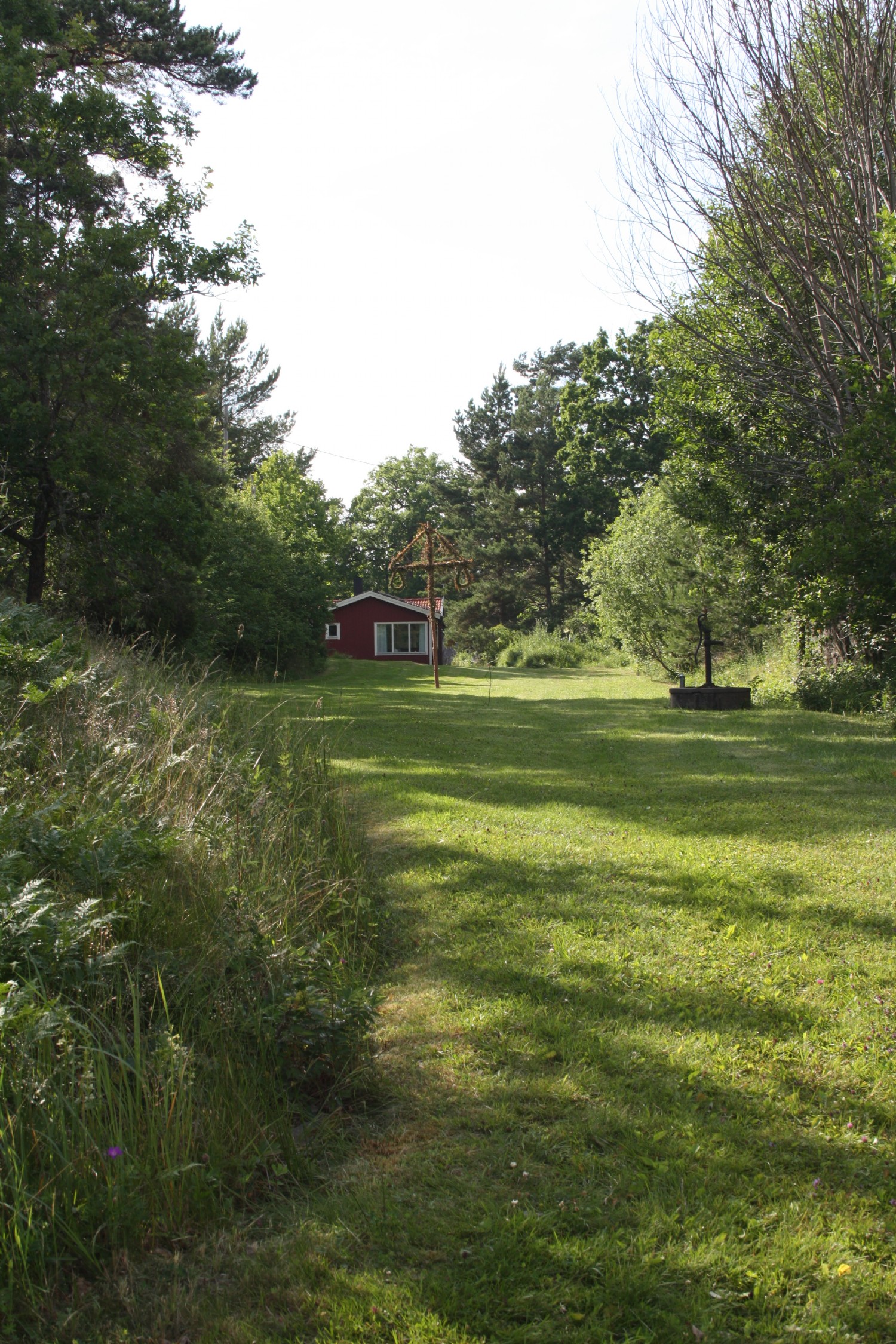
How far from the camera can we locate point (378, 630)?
44.2 m

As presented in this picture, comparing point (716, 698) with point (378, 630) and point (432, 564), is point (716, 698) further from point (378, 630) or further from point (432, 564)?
point (378, 630)

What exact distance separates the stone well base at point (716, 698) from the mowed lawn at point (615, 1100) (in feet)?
25.5

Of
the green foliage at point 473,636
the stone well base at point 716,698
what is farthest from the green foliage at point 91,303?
the green foliage at point 473,636

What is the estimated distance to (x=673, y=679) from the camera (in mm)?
24031

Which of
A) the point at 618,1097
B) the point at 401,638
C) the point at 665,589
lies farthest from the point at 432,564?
the point at 401,638

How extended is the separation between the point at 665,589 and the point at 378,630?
23517mm

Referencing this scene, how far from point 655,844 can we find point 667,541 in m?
16.3

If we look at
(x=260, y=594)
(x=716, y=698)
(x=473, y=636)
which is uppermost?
(x=260, y=594)

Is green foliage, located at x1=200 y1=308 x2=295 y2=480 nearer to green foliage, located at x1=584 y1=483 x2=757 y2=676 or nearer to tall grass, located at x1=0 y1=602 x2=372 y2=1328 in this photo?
green foliage, located at x1=584 y1=483 x2=757 y2=676

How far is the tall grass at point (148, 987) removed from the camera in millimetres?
2652

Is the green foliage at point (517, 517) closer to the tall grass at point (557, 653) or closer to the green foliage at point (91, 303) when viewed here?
the tall grass at point (557, 653)

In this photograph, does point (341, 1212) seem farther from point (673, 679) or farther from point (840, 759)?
point (673, 679)

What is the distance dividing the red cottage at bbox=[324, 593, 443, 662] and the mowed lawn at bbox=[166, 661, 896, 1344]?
3687cm

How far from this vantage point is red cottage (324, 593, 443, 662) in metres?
44.1
